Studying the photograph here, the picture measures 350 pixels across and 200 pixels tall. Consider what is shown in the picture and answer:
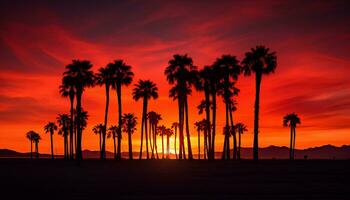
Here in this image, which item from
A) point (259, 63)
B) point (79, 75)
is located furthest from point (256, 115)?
point (79, 75)

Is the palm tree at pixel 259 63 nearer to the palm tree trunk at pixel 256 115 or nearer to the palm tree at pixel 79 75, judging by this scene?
the palm tree trunk at pixel 256 115

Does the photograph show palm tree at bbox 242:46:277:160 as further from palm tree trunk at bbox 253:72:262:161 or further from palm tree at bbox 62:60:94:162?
palm tree at bbox 62:60:94:162

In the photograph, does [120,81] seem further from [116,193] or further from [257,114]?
[116,193]

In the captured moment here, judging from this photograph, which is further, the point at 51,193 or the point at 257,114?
the point at 257,114

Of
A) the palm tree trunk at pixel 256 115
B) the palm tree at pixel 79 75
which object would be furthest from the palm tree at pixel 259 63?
the palm tree at pixel 79 75

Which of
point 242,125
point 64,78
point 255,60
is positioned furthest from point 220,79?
point 242,125

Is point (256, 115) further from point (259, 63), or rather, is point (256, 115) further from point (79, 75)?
point (79, 75)

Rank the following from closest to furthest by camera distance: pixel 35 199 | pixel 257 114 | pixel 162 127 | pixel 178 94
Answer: pixel 35 199
pixel 257 114
pixel 178 94
pixel 162 127

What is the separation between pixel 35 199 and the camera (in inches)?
618

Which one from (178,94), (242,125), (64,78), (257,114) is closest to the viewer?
(257,114)

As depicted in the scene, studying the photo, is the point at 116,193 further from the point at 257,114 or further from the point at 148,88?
the point at 148,88

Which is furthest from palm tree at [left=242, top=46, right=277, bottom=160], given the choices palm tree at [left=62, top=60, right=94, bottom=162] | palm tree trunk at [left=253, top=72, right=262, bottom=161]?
palm tree at [left=62, top=60, right=94, bottom=162]

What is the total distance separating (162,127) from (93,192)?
139 m

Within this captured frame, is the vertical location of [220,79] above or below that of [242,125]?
above
